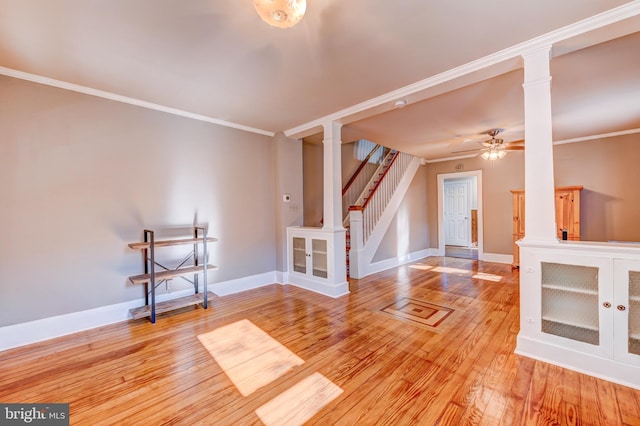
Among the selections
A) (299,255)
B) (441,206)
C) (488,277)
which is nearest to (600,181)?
(488,277)

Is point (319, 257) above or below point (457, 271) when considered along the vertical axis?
above

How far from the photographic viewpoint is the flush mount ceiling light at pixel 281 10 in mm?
1431

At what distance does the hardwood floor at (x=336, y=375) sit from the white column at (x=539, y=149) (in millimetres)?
1089

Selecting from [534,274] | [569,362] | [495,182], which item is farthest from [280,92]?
[495,182]

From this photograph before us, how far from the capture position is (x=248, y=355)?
7.68 feet

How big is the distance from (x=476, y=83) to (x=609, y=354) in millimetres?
2599

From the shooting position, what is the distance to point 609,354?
6.38 ft

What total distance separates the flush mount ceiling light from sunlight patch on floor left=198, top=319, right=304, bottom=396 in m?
2.37

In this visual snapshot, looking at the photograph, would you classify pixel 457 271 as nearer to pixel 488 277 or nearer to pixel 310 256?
pixel 488 277

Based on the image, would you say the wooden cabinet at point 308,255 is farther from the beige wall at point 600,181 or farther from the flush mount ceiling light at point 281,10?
the beige wall at point 600,181

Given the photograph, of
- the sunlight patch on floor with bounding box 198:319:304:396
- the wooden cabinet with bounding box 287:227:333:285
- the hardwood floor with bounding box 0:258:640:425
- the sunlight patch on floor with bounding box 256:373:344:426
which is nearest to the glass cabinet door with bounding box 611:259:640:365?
the hardwood floor with bounding box 0:258:640:425

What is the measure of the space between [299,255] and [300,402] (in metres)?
2.79

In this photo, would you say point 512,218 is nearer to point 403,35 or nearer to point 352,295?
point 352,295

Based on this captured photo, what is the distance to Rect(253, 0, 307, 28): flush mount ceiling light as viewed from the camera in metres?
1.43
